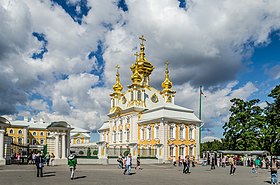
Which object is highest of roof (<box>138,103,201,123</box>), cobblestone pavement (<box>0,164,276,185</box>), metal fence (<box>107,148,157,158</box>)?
roof (<box>138,103,201,123</box>)

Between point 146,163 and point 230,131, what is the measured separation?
18.4 m

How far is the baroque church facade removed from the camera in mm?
48938

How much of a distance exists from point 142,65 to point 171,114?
711 inches

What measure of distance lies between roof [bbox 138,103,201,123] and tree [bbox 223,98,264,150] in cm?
587

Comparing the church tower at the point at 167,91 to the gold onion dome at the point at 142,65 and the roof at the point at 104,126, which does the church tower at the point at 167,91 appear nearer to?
the gold onion dome at the point at 142,65

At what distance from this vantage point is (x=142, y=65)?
6606 centimetres

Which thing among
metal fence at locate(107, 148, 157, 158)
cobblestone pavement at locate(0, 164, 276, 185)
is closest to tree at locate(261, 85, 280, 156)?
metal fence at locate(107, 148, 157, 158)

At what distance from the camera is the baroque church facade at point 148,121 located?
48.9m

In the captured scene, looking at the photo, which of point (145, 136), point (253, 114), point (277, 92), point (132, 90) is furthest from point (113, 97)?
point (277, 92)

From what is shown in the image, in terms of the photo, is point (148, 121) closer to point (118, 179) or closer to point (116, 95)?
point (116, 95)

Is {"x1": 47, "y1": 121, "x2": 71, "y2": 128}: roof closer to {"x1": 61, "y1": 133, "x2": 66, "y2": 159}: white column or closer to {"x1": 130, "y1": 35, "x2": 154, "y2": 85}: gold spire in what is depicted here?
{"x1": 61, "y1": 133, "x2": 66, "y2": 159}: white column

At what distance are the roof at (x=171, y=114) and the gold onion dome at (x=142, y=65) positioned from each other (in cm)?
1327

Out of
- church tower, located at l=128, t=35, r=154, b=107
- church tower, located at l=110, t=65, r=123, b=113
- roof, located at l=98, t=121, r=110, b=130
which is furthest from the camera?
roof, located at l=98, t=121, r=110, b=130

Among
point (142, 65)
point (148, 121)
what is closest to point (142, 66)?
point (142, 65)
